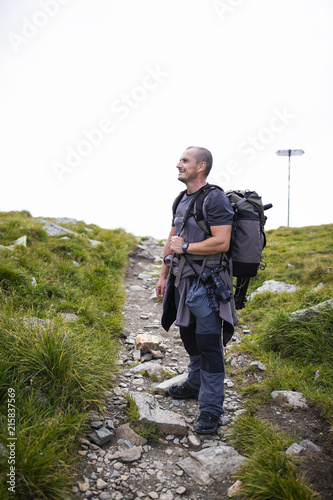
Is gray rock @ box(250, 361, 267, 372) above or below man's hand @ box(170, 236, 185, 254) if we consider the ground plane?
below

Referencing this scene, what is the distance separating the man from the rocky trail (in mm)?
413

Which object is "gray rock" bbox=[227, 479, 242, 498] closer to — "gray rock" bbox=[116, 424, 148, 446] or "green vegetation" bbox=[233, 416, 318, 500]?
"green vegetation" bbox=[233, 416, 318, 500]

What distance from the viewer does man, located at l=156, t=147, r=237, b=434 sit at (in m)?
3.68

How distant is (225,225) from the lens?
3637mm

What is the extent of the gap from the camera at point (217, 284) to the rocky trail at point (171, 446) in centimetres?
160

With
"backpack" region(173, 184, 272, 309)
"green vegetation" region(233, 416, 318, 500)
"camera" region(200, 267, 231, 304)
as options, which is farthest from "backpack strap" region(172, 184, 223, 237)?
"green vegetation" region(233, 416, 318, 500)

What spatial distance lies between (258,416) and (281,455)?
1.06 meters

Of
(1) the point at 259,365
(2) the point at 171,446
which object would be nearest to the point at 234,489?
(2) the point at 171,446

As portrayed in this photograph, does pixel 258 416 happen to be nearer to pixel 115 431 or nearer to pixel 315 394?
pixel 315 394

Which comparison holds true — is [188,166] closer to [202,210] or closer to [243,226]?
[202,210]

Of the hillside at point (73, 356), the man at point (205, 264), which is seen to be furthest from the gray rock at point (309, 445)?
the man at point (205, 264)

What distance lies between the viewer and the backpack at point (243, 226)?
377cm

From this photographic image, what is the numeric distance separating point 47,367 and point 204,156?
3.09 meters

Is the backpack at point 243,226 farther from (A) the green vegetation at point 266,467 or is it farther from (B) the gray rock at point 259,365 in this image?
(B) the gray rock at point 259,365
